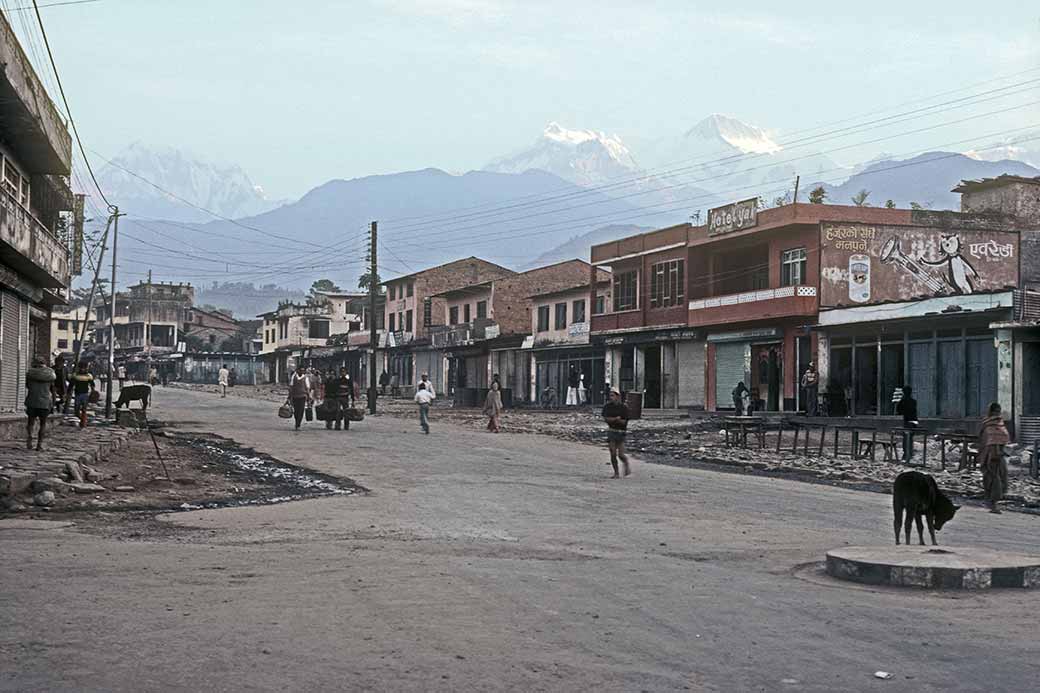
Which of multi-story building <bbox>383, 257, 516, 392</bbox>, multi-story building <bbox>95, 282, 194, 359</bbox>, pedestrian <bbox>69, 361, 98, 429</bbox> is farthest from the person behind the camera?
multi-story building <bbox>95, 282, 194, 359</bbox>

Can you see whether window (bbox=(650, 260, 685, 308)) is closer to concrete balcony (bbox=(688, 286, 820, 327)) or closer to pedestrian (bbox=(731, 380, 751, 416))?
concrete balcony (bbox=(688, 286, 820, 327))

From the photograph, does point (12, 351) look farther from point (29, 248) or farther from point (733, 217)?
point (733, 217)

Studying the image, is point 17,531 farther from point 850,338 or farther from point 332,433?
point 850,338

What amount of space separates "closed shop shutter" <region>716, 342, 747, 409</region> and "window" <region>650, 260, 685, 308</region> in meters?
4.04

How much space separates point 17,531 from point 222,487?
18.5ft

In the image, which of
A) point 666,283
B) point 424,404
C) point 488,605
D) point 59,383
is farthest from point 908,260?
point 488,605

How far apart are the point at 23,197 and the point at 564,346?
32117mm

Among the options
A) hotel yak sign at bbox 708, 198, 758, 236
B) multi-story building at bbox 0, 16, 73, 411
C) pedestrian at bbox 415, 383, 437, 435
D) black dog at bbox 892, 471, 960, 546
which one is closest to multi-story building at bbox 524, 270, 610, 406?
hotel yak sign at bbox 708, 198, 758, 236

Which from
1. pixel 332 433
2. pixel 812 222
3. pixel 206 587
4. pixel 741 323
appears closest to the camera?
pixel 206 587

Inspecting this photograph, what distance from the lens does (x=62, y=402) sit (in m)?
37.8

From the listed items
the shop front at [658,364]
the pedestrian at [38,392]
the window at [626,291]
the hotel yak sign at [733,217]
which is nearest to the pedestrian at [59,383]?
the pedestrian at [38,392]

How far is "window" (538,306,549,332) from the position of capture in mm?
62344

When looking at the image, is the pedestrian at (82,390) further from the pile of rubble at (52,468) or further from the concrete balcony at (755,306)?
the concrete balcony at (755,306)

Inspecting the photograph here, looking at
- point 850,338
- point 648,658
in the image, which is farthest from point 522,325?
point 648,658
